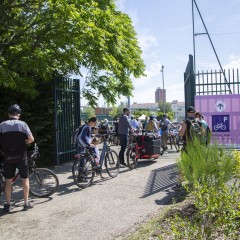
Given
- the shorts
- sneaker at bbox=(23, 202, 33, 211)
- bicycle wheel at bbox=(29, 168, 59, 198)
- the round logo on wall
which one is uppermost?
the round logo on wall

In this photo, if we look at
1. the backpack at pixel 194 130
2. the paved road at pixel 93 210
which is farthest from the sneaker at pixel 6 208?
the backpack at pixel 194 130

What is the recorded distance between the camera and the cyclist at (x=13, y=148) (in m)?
6.09

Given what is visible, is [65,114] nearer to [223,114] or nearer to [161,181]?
[161,181]

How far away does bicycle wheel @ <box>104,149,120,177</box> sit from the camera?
9234 millimetres

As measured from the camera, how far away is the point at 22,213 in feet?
20.0

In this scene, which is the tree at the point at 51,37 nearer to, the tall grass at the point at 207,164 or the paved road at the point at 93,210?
the paved road at the point at 93,210

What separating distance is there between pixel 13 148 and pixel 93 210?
1762 millimetres

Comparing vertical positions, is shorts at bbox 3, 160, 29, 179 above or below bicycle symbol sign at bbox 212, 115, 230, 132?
below

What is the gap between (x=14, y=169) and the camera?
627cm

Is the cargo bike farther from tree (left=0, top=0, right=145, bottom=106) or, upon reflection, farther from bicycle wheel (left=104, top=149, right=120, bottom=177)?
tree (left=0, top=0, right=145, bottom=106)

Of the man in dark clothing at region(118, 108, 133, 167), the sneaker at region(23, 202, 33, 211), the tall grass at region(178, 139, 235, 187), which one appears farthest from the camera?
the man in dark clothing at region(118, 108, 133, 167)

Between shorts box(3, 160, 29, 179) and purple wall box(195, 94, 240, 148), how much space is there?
7.04 m

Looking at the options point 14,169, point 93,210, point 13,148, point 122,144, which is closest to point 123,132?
point 122,144

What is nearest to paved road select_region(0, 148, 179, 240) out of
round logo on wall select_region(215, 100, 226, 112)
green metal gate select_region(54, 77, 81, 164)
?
green metal gate select_region(54, 77, 81, 164)
